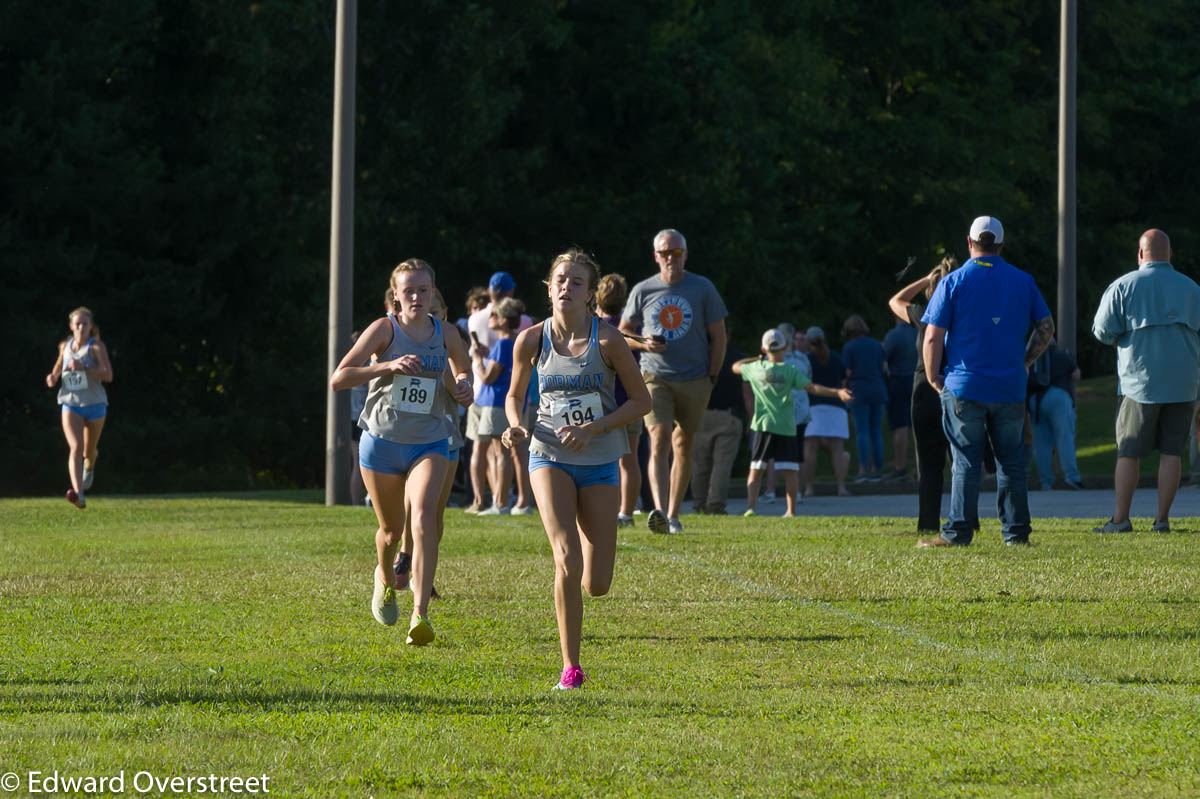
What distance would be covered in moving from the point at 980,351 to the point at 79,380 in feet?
33.7

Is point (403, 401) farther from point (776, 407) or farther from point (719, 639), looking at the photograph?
point (776, 407)

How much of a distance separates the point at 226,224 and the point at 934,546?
2316 cm

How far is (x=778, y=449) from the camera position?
18.4 metres

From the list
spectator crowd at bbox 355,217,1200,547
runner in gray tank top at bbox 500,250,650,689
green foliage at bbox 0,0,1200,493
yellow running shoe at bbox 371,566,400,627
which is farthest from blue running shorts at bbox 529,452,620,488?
green foliage at bbox 0,0,1200,493

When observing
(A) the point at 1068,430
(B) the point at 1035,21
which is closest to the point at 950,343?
(A) the point at 1068,430

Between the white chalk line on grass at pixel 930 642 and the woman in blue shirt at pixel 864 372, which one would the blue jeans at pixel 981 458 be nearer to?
the white chalk line on grass at pixel 930 642

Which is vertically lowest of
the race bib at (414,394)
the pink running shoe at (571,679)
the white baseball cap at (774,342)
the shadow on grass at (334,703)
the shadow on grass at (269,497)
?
the shadow on grass at (334,703)

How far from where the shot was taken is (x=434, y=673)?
26.8ft

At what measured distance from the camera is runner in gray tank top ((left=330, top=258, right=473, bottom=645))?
9617 millimetres

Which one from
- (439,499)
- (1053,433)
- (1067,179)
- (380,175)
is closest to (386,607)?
(439,499)

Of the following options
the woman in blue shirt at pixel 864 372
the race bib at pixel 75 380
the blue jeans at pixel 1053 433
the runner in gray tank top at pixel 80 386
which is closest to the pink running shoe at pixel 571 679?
the runner in gray tank top at pixel 80 386

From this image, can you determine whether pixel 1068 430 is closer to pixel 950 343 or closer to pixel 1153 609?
pixel 950 343

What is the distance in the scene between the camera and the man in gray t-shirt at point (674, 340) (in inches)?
567

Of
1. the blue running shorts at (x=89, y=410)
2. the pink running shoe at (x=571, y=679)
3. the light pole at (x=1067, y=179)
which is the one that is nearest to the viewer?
the pink running shoe at (x=571, y=679)
